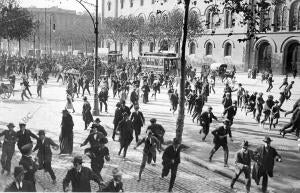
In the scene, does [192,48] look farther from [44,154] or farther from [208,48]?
[44,154]

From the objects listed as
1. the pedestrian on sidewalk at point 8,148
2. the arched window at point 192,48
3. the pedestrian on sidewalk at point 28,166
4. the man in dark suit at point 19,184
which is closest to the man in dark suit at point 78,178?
the man in dark suit at point 19,184

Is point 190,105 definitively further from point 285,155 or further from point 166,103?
point 285,155

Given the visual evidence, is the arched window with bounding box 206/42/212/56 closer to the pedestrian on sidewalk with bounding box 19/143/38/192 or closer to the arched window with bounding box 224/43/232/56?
the arched window with bounding box 224/43/232/56

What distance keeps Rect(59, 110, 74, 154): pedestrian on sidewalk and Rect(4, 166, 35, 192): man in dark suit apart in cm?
446

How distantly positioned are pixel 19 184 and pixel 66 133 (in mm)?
4897

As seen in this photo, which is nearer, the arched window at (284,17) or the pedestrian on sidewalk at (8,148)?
the pedestrian on sidewalk at (8,148)

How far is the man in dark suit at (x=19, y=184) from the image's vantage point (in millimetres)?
6270

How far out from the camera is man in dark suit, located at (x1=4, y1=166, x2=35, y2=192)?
627cm

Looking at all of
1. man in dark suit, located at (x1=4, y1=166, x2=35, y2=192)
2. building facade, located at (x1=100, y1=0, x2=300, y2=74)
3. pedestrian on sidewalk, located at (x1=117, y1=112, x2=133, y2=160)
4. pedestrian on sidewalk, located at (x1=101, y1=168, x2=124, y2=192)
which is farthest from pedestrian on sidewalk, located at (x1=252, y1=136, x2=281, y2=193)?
building facade, located at (x1=100, y1=0, x2=300, y2=74)

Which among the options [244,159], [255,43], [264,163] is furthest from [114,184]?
[255,43]

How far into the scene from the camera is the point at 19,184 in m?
6.48

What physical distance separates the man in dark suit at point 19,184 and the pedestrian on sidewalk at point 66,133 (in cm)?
446

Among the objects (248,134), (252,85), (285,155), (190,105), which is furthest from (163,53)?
(285,155)

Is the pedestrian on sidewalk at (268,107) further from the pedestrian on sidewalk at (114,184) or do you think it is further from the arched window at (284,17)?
the arched window at (284,17)
